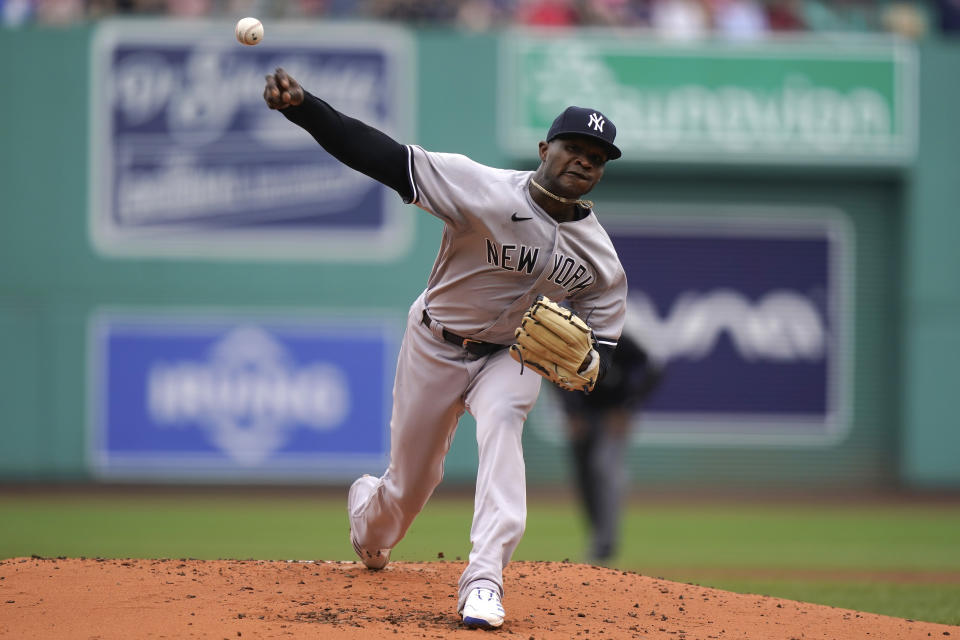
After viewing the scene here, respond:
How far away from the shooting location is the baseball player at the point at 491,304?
4.13 meters

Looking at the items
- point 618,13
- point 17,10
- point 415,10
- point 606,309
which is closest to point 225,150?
point 415,10

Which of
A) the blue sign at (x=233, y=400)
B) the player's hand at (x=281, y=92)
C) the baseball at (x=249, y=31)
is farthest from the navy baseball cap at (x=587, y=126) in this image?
the blue sign at (x=233, y=400)

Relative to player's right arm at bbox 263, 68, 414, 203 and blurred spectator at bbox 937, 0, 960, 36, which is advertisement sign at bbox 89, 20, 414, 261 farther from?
player's right arm at bbox 263, 68, 414, 203

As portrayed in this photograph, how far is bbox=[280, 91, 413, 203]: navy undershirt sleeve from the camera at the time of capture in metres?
3.96

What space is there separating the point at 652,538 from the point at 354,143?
6.20m

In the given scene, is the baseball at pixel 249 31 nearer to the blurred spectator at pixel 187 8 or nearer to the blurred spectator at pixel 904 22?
the blurred spectator at pixel 187 8

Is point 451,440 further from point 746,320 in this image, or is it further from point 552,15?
point 552,15

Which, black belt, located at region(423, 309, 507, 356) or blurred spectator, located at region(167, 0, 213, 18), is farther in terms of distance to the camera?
blurred spectator, located at region(167, 0, 213, 18)

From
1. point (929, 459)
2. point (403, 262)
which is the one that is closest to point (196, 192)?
point (403, 262)

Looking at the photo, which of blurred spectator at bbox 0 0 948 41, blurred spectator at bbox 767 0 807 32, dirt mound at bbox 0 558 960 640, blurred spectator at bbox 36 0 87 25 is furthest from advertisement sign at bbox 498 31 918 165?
dirt mound at bbox 0 558 960 640

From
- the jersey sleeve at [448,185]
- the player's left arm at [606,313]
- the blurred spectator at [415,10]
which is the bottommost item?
the player's left arm at [606,313]

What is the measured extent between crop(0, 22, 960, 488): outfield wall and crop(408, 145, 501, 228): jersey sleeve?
27.6 ft

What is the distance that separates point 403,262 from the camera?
42.1ft

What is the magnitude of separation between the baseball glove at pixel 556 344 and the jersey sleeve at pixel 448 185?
1.41ft
